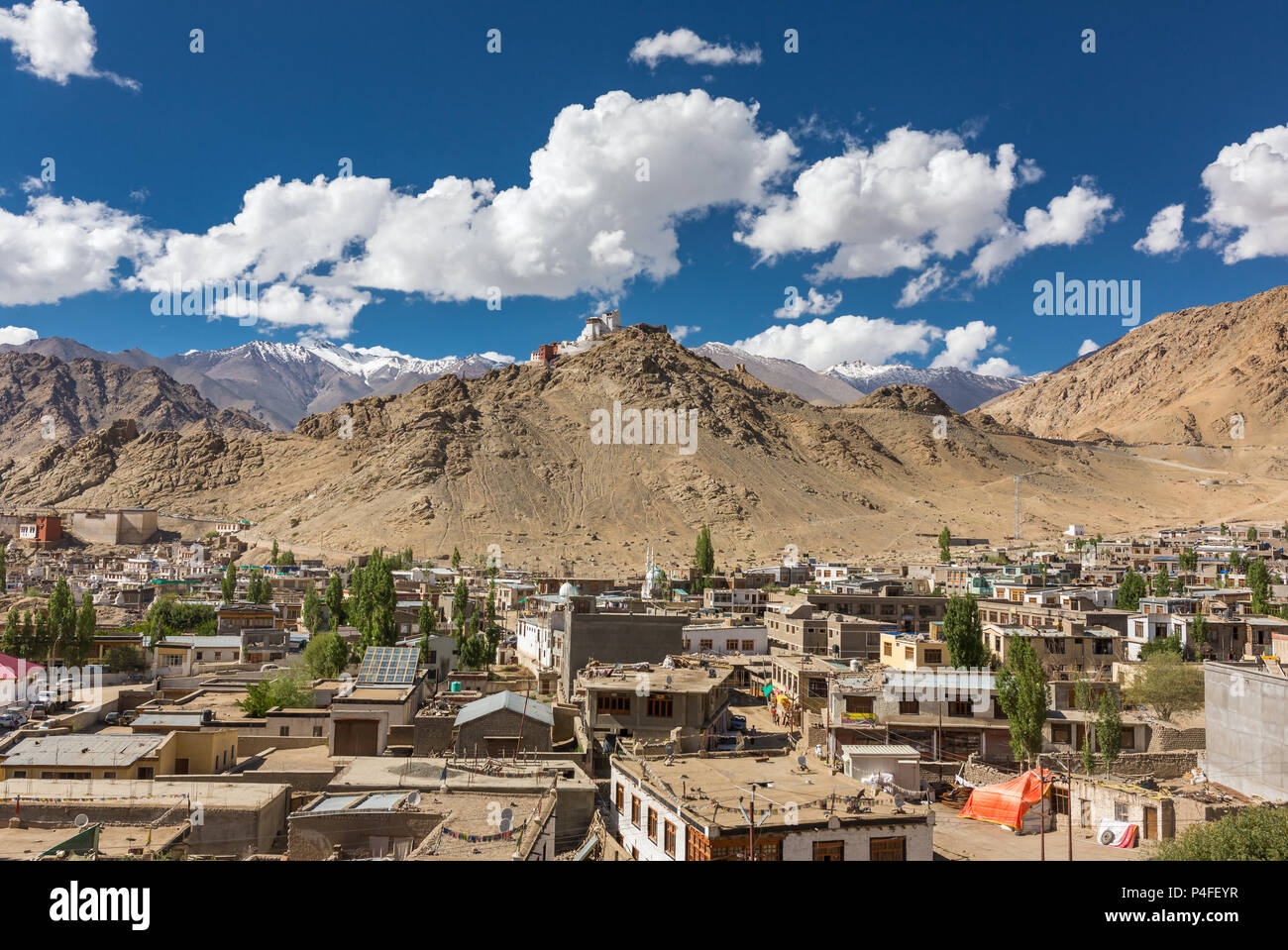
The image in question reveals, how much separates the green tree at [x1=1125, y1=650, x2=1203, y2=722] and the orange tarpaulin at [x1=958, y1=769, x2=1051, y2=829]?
11189 mm

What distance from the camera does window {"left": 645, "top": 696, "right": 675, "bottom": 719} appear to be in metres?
25.4

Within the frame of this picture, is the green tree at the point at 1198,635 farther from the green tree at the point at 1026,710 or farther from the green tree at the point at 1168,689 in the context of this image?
the green tree at the point at 1026,710

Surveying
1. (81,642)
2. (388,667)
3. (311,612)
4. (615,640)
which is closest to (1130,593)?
(615,640)

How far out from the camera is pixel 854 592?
55.1 meters

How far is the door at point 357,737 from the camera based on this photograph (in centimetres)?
2203

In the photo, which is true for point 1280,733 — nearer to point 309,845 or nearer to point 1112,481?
point 309,845

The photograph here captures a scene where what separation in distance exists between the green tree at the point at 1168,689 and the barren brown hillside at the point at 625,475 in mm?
60899

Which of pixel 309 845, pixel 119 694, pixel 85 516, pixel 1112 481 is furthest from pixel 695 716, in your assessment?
pixel 1112 481

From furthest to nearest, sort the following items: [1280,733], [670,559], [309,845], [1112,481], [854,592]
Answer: [1112,481], [670,559], [854,592], [1280,733], [309,845]

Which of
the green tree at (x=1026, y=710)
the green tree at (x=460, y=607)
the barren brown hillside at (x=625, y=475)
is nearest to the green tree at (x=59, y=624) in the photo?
the green tree at (x=460, y=607)

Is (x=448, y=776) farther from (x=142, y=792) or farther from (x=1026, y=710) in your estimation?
(x=1026, y=710)

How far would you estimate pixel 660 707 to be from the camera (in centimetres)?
2547

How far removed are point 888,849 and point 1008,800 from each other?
1053cm
